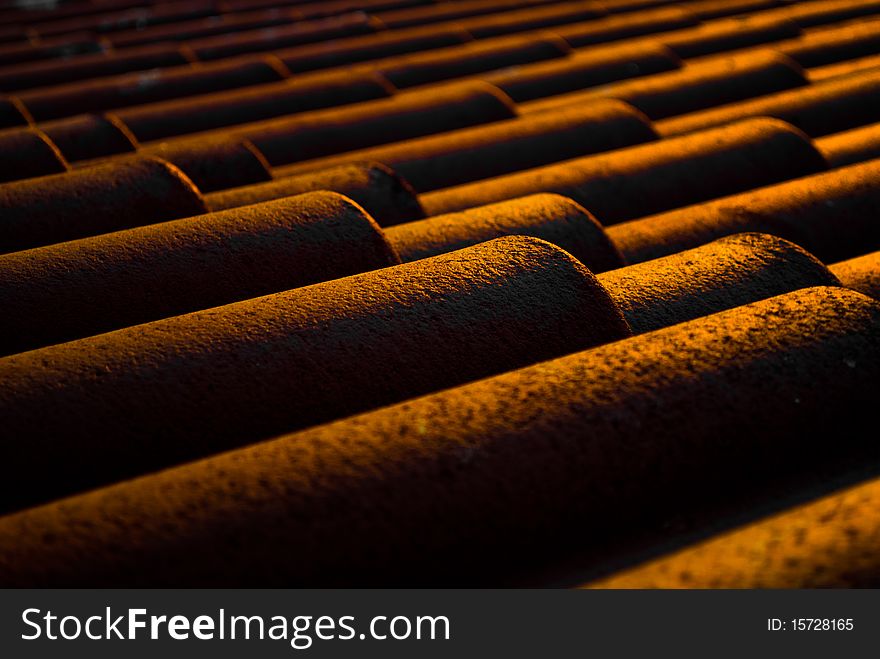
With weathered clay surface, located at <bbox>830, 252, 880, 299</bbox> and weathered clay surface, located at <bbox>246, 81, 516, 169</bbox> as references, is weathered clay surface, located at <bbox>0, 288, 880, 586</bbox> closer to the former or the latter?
weathered clay surface, located at <bbox>830, 252, 880, 299</bbox>

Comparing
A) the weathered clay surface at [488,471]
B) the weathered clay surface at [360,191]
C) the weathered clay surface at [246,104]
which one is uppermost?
the weathered clay surface at [246,104]

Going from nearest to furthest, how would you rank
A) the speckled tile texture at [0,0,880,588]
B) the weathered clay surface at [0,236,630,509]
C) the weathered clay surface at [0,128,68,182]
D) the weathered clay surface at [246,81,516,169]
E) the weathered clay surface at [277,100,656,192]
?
the speckled tile texture at [0,0,880,588], the weathered clay surface at [0,236,630,509], the weathered clay surface at [0,128,68,182], the weathered clay surface at [277,100,656,192], the weathered clay surface at [246,81,516,169]

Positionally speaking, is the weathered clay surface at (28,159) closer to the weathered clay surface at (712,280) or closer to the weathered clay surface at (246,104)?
the weathered clay surface at (246,104)

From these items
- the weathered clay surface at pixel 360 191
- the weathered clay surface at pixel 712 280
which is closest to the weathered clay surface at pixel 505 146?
the weathered clay surface at pixel 360 191

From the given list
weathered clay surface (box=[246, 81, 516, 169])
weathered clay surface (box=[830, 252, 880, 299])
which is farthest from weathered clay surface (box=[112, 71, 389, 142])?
weathered clay surface (box=[830, 252, 880, 299])

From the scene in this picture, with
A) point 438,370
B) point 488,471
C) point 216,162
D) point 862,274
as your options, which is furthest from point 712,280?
point 216,162

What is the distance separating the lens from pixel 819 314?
4.23 ft

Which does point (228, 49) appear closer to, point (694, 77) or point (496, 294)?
point (694, 77)

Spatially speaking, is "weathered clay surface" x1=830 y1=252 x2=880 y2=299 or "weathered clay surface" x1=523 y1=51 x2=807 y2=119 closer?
"weathered clay surface" x1=830 y1=252 x2=880 y2=299

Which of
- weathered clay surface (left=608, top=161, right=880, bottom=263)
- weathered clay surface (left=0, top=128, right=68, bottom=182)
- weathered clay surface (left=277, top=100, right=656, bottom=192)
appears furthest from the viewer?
weathered clay surface (left=277, top=100, right=656, bottom=192)

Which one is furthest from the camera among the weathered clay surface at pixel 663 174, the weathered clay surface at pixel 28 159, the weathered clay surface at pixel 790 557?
the weathered clay surface at pixel 663 174

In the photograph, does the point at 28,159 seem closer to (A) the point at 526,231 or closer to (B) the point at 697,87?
(A) the point at 526,231

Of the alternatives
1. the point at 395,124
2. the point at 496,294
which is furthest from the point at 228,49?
the point at 496,294
